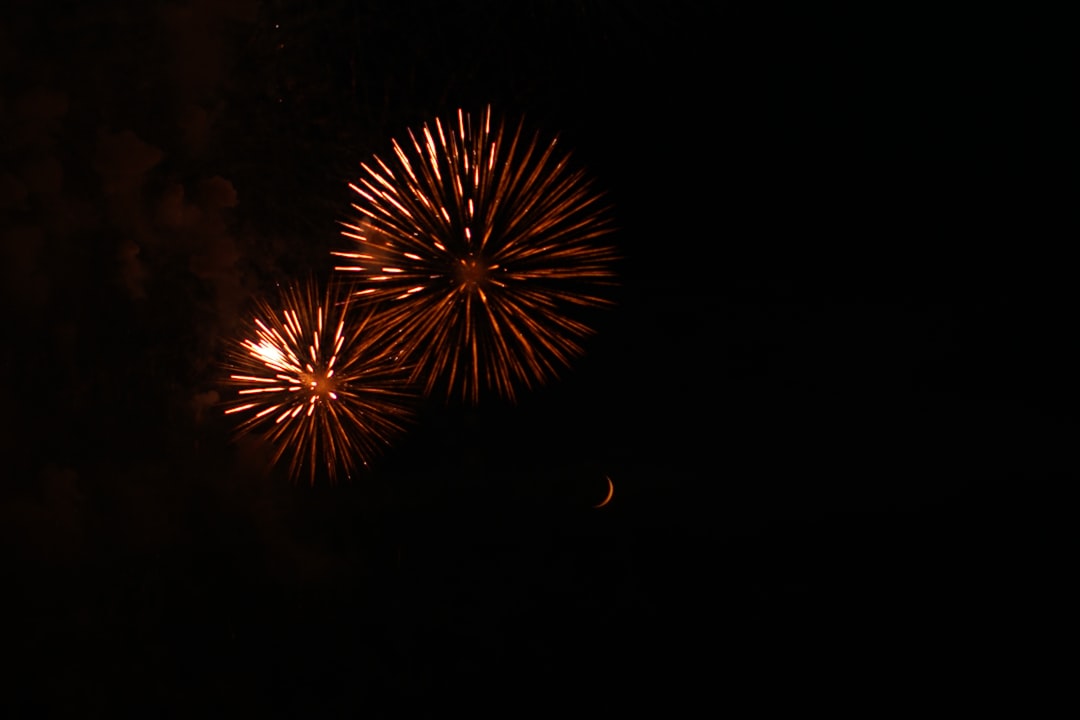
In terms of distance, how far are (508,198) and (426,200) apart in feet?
0.89

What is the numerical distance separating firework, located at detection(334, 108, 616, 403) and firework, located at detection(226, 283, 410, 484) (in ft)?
0.43

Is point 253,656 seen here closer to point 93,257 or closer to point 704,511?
point 93,257

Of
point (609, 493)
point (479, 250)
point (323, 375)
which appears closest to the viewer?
point (479, 250)

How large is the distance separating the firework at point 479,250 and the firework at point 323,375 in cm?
13

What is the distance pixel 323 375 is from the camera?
2.70 metres

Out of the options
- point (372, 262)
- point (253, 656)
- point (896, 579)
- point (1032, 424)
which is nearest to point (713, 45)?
point (372, 262)

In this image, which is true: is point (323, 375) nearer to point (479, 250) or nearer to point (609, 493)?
point (479, 250)

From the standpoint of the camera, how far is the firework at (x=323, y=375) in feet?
8.87

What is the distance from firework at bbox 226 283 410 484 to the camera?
271 centimetres

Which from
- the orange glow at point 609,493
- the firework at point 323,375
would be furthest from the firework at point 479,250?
the orange glow at point 609,493

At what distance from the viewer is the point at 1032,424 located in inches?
141

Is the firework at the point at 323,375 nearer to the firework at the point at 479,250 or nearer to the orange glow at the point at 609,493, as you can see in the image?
the firework at the point at 479,250

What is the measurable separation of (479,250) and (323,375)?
759mm

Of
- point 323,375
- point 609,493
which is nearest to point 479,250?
point 323,375
